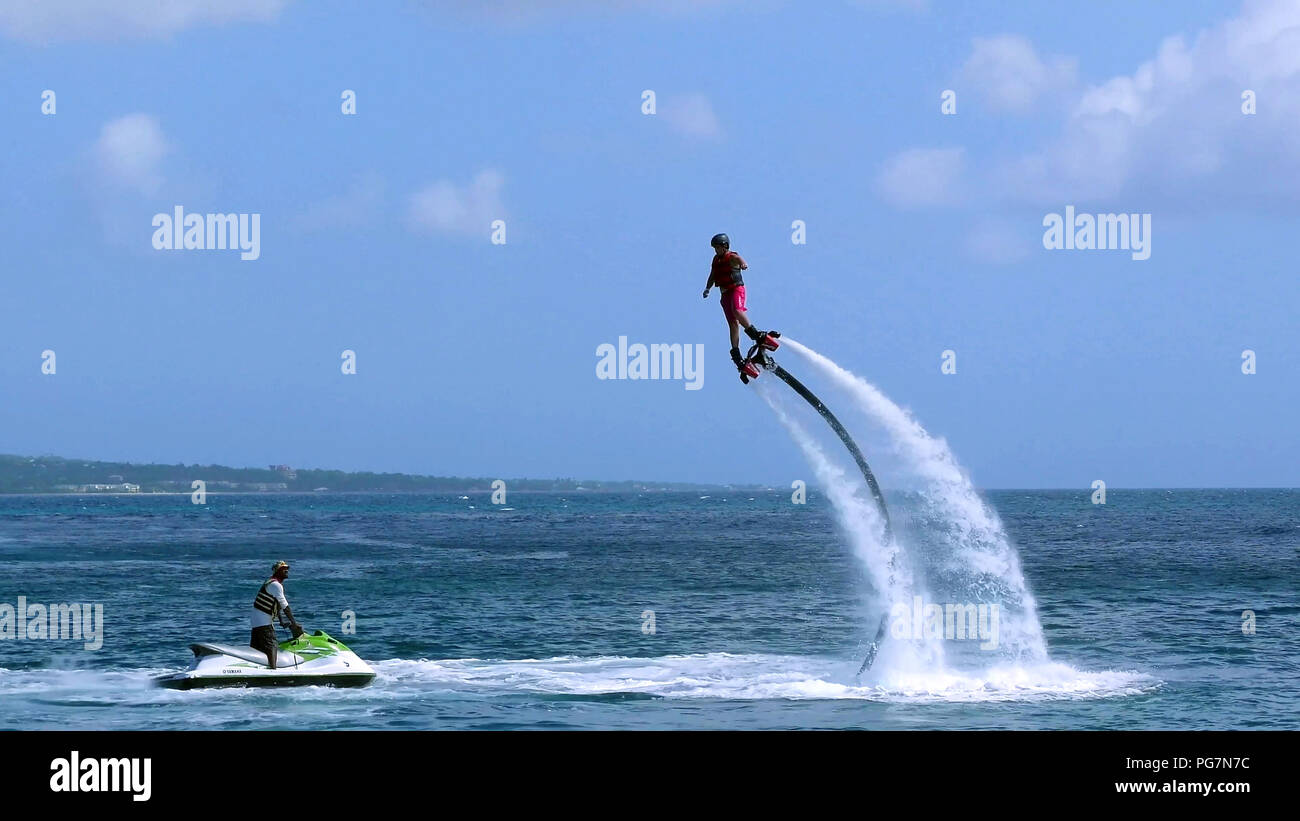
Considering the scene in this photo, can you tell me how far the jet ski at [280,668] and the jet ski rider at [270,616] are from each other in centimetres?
23

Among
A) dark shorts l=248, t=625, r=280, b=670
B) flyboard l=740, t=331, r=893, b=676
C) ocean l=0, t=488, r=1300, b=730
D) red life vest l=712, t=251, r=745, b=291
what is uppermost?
red life vest l=712, t=251, r=745, b=291

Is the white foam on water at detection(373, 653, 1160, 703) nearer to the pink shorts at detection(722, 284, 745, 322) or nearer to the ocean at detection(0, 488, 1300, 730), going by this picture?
the ocean at detection(0, 488, 1300, 730)

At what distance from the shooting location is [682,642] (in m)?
51.3

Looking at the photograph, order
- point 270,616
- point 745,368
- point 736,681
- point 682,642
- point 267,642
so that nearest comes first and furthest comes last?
point 745,368
point 270,616
point 267,642
point 736,681
point 682,642

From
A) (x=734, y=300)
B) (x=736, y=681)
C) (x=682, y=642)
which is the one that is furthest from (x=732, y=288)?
(x=682, y=642)

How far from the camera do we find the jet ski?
118ft

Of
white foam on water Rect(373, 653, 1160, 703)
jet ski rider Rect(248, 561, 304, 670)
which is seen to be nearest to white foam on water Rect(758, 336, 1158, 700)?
white foam on water Rect(373, 653, 1160, 703)

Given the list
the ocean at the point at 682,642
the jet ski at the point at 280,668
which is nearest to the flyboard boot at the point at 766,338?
the ocean at the point at 682,642

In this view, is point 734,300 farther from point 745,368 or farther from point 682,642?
point 682,642

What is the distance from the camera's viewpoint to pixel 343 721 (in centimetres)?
3266

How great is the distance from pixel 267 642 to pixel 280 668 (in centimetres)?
75

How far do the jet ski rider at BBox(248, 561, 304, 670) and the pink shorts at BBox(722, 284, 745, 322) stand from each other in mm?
13437

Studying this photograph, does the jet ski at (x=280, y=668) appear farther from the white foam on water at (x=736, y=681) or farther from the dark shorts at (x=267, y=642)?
the white foam on water at (x=736, y=681)
